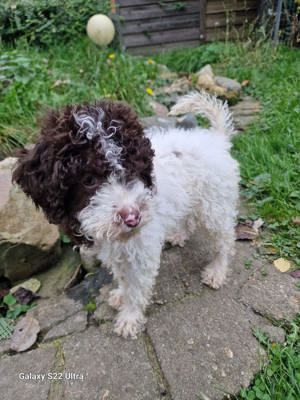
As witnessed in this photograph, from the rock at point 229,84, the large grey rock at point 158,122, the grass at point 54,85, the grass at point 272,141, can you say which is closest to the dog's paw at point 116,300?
the grass at point 272,141

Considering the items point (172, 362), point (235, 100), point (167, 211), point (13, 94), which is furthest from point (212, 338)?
point (235, 100)

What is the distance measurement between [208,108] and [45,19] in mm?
6348

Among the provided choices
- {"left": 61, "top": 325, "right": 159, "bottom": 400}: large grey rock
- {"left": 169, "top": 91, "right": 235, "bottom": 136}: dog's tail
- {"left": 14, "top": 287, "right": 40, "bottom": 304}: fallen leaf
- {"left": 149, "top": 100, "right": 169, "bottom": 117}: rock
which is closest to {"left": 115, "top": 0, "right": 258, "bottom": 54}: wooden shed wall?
{"left": 149, "top": 100, "right": 169, "bottom": 117}: rock

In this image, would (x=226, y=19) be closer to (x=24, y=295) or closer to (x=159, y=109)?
(x=159, y=109)

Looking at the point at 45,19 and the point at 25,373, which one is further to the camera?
the point at 45,19

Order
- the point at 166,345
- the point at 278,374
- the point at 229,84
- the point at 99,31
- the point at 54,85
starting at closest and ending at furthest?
1. the point at 278,374
2. the point at 166,345
3. the point at 54,85
4. the point at 229,84
5. the point at 99,31

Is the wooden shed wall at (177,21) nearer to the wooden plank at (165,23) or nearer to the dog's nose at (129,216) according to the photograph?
the wooden plank at (165,23)

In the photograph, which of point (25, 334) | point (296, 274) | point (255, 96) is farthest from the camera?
point (255, 96)

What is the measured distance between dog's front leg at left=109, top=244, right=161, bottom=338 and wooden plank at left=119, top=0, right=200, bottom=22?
723cm

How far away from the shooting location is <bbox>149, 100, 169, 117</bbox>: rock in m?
5.10

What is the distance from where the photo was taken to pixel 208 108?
289 cm

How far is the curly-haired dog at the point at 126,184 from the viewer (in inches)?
71.5

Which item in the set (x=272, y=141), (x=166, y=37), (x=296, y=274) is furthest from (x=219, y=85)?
(x=296, y=274)

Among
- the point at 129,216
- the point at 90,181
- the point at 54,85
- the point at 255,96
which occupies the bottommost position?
the point at 255,96
